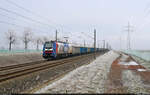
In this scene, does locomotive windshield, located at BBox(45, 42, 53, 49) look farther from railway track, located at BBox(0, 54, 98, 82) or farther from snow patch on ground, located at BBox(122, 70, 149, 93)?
snow patch on ground, located at BBox(122, 70, 149, 93)

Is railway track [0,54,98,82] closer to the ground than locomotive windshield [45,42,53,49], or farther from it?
closer to the ground

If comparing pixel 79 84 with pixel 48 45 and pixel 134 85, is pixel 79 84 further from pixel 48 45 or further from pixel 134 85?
pixel 48 45

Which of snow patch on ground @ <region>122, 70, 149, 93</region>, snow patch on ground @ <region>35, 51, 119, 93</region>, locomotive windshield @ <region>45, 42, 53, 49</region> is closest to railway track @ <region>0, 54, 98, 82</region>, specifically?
snow patch on ground @ <region>35, 51, 119, 93</region>

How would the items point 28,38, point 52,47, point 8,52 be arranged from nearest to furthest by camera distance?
point 52,47, point 8,52, point 28,38

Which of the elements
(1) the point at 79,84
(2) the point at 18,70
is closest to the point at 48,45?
(2) the point at 18,70

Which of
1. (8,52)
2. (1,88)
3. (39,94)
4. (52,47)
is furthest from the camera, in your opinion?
(8,52)

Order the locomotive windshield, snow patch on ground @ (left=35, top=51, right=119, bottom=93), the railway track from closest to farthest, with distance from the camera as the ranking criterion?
snow patch on ground @ (left=35, top=51, right=119, bottom=93) < the railway track < the locomotive windshield

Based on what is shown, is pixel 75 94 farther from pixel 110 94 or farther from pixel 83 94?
pixel 110 94

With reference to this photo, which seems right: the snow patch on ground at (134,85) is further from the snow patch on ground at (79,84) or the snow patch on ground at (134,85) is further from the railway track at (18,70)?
the railway track at (18,70)

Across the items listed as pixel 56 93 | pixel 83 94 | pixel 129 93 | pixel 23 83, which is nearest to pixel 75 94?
pixel 83 94

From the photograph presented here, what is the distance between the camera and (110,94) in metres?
5.49

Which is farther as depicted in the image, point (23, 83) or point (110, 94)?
point (23, 83)

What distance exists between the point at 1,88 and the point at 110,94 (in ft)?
17.8

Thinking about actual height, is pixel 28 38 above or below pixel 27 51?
above
